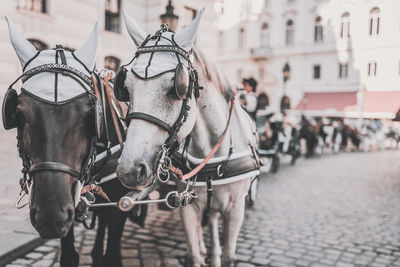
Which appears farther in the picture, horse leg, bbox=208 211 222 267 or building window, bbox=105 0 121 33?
building window, bbox=105 0 121 33

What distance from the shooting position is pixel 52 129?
203 centimetres

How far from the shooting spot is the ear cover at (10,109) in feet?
6.91

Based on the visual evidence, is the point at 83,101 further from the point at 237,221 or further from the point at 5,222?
the point at 5,222

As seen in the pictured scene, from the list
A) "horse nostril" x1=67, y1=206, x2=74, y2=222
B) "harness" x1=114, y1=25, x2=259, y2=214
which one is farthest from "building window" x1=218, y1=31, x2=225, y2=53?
"horse nostril" x1=67, y1=206, x2=74, y2=222

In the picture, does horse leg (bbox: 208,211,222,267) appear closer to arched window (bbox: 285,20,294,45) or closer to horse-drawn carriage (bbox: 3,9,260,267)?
horse-drawn carriage (bbox: 3,9,260,267)

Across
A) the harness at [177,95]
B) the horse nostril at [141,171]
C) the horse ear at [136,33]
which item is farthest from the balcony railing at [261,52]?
the horse nostril at [141,171]

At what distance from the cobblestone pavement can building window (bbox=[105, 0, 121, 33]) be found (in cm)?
846

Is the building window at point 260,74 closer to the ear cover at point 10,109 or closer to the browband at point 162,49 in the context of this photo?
the browband at point 162,49

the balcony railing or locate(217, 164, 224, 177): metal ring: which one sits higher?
the balcony railing

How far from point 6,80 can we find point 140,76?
9.70 meters

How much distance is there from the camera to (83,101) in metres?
2.21

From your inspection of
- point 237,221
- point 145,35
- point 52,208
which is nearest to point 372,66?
point 237,221

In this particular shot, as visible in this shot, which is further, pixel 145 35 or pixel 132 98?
pixel 145 35

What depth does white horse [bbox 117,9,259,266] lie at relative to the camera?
212 centimetres
